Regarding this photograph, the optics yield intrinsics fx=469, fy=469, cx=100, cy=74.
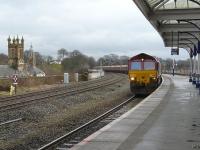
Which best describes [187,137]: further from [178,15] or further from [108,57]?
[108,57]

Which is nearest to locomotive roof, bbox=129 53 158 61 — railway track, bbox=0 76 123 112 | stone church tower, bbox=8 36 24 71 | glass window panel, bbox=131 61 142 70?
glass window panel, bbox=131 61 142 70

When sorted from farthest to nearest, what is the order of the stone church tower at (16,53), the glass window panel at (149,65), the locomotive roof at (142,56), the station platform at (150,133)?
the stone church tower at (16,53) < the locomotive roof at (142,56) < the glass window panel at (149,65) < the station platform at (150,133)

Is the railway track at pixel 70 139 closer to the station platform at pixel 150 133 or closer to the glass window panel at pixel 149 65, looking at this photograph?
the station platform at pixel 150 133

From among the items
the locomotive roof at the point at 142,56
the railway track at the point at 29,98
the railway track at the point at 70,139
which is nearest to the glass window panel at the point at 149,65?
the locomotive roof at the point at 142,56

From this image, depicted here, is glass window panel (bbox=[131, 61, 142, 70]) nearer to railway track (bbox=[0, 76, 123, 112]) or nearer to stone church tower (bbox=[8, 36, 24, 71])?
railway track (bbox=[0, 76, 123, 112])

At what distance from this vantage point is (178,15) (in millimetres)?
26969

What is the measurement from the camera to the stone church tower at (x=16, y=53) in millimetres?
114162

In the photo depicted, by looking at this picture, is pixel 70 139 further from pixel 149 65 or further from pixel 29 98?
pixel 149 65

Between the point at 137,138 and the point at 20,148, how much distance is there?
10.5 feet

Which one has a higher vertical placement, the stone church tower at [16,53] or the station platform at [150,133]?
the stone church tower at [16,53]

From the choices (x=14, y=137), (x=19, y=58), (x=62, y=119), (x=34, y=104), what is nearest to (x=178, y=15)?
(x=34, y=104)

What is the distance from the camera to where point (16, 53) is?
409ft

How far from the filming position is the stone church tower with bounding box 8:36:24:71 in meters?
114

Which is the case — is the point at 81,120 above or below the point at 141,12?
below
